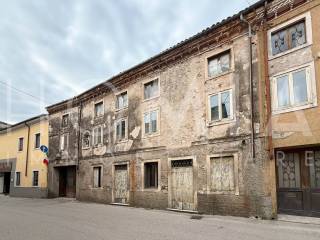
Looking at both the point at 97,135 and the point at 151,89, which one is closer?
the point at 151,89

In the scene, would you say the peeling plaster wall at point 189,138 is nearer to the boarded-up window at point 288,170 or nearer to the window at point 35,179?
the boarded-up window at point 288,170

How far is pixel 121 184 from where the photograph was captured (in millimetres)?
18422

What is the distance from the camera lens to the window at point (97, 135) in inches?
813

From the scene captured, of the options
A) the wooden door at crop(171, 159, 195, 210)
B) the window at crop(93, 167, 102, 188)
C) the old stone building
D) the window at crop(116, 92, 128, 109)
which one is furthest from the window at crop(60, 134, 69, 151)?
the wooden door at crop(171, 159, 195, 210)

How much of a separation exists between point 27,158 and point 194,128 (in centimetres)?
1876

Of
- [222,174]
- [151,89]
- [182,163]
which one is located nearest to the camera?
[222,174]

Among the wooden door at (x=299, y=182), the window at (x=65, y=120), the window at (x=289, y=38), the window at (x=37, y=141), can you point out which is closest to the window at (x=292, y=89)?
the window at (x=289, y=38)

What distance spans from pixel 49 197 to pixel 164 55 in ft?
49.3

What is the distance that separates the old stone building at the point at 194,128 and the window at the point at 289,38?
42 cm

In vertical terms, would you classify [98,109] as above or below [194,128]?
above

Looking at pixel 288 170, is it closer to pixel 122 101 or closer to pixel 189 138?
pixel 189 138

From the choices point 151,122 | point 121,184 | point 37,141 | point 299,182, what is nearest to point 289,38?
point 299,182

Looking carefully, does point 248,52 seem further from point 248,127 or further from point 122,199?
point 122,199

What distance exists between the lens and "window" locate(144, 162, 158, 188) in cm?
1656
